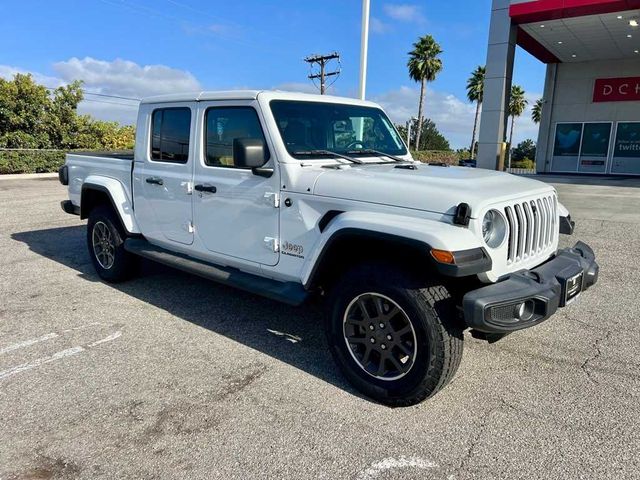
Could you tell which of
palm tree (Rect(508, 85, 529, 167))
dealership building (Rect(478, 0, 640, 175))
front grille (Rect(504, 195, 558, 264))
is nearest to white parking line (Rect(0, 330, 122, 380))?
front grille (Rect(504, 195, 558, 264))

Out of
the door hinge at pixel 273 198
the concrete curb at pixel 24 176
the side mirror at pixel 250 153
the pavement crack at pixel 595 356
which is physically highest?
the side mirror at pixel 250 153

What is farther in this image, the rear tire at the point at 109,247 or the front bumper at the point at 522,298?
the rear tire at the point at 109,247

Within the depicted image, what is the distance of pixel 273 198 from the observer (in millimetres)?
3529

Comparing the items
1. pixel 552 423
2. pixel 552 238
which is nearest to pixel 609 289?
pixel 552 238

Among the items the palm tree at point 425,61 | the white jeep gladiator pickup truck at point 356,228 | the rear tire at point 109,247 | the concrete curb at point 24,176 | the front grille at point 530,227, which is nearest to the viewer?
the white jeep gladiator pickup truck at point 356,228

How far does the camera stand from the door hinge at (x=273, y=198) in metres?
3.50

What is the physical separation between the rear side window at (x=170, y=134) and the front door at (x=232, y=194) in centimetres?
25

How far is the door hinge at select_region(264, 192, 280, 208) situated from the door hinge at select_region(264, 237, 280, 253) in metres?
0.26

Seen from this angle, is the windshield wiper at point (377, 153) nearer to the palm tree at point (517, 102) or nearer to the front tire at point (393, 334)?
the front tire at point (393, 334)

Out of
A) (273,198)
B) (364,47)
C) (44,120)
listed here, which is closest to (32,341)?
(273,198)

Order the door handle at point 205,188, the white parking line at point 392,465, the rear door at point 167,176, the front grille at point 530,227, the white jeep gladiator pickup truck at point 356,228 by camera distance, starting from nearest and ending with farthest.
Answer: the white parking line at point 392,465 < the white jeep gladiator pickup truck at point 356,228 < the front grille at point 530,227 < the door handle at point 205,188 < the rear door at point 167,176

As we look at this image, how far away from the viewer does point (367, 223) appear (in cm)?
288

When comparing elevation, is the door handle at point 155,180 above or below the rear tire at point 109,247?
above

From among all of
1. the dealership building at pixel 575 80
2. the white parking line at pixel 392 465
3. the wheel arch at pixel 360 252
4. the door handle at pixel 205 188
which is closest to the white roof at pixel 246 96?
the door handle at pixel 205 188
